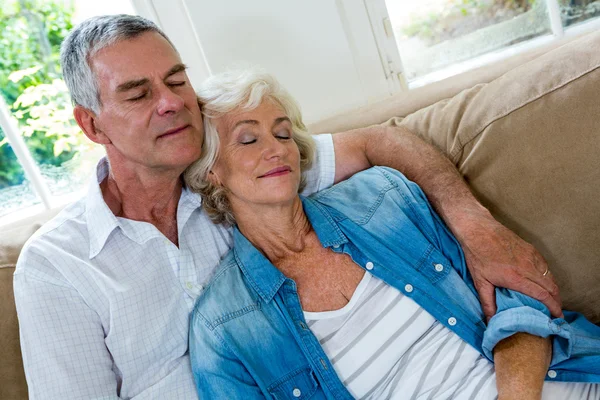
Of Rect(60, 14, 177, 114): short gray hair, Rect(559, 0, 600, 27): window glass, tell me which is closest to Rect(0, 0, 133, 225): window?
Rect(60, 14, 177, 114): short gray hair

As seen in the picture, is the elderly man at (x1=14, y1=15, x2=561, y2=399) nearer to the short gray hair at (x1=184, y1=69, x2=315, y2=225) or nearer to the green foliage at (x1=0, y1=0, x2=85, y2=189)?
the short gray hair at (x1=184, y1=69, x2=315, y2=225)

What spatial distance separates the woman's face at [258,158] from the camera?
1.42m

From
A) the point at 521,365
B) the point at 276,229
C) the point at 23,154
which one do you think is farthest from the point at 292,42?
the point at 521,365

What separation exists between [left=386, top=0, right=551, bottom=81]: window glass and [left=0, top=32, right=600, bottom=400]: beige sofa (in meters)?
0.80

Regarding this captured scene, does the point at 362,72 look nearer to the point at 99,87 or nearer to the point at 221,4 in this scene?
the point at 221,4

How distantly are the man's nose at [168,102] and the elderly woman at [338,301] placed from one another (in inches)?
4.0

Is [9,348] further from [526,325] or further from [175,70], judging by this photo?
[526,325]

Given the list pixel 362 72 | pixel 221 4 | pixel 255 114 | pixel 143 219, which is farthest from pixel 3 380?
pixel 362 72

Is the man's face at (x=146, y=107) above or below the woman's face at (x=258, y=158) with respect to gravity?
above

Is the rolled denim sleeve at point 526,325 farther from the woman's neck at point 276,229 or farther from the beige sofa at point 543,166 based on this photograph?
the woman's neck at point 276,229

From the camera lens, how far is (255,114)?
1472 mm

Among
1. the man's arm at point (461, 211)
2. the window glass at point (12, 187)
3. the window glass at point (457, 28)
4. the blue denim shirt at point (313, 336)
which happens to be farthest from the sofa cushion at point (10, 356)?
the window glass at point (457, 28)

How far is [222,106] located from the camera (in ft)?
4.84

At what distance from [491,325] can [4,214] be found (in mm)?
1993
